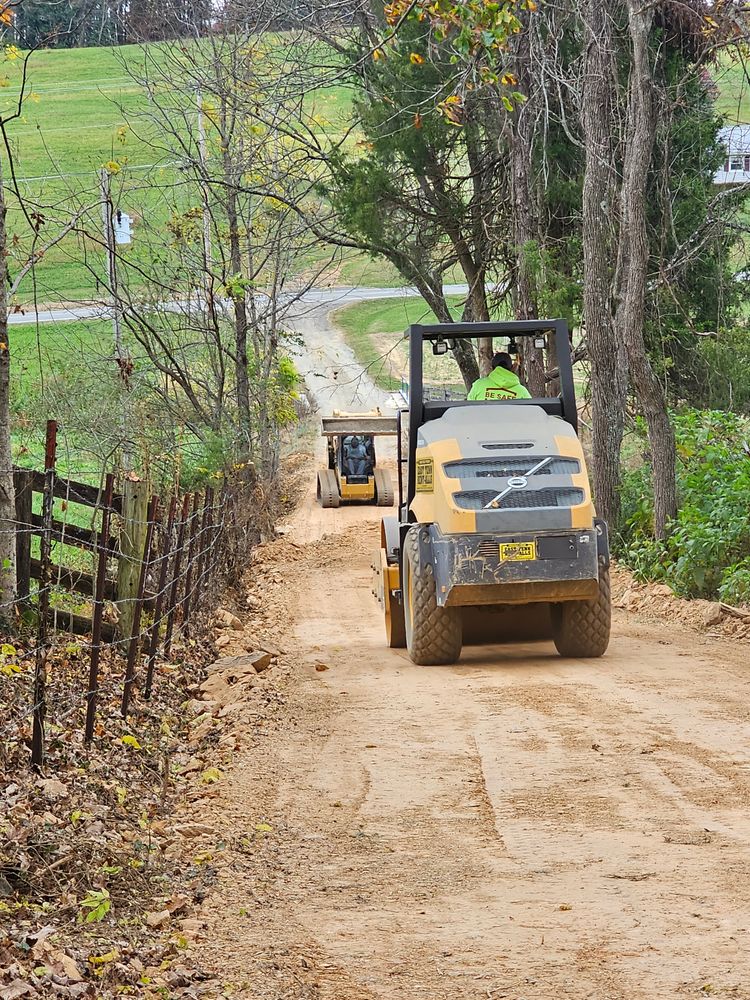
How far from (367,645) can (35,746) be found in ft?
22.5

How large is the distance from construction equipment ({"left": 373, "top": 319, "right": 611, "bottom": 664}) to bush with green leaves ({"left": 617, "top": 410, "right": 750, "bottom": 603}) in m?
3.63

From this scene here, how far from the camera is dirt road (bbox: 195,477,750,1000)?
4.84 metres

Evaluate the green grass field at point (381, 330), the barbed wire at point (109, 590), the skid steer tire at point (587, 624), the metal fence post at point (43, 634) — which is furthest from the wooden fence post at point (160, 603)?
the green grass field at point (381, 330)

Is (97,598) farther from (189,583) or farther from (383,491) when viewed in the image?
(383,491)

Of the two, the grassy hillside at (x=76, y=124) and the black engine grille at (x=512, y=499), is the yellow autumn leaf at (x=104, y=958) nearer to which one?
the black engine grille at (x=512, y=499)

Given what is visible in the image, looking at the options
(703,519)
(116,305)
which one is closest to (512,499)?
(703,519)

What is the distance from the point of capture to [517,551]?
34.8ft

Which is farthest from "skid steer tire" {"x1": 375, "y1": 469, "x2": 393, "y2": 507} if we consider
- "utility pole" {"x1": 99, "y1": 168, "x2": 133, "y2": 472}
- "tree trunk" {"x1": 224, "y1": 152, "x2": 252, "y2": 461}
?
"utility pole" {"x1": 99, "y1": 168, "x2": 133, "y2": 472}

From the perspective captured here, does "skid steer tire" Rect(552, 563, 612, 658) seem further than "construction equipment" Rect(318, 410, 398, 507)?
No

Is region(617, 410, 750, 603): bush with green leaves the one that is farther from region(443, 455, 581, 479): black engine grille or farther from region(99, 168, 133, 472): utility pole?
region(99, 168, 133, 472): utility pole

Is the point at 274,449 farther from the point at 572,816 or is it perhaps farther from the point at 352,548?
the point at 572,816

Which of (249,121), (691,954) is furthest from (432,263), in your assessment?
(691,954)

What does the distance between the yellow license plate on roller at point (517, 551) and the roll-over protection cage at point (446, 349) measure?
1404 mm

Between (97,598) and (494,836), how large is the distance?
309cm
